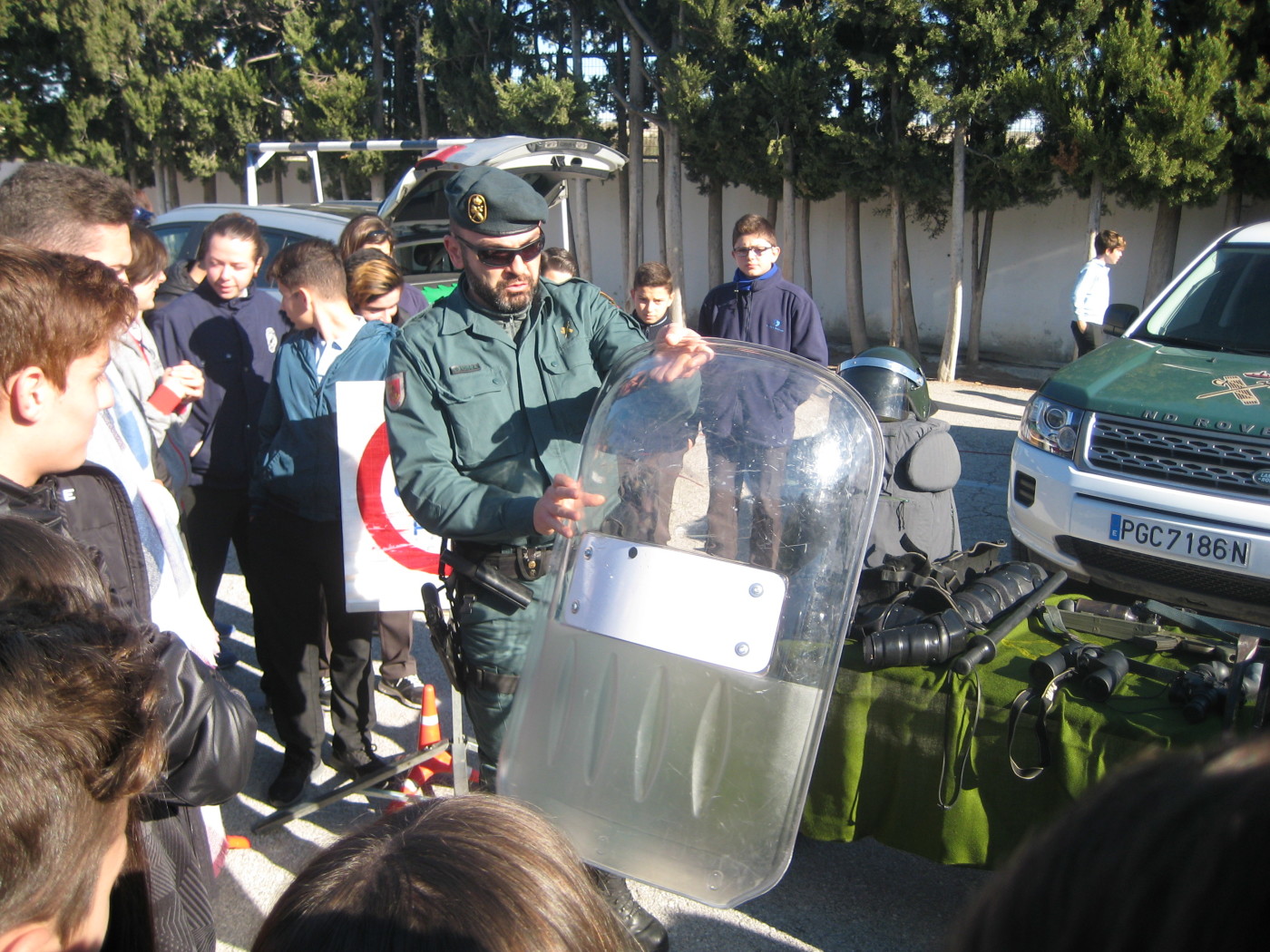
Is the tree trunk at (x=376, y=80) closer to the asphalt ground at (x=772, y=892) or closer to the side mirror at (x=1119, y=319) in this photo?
the side mirror at (x=1119, y=319)

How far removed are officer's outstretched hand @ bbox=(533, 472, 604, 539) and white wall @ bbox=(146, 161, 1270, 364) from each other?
10.0 m

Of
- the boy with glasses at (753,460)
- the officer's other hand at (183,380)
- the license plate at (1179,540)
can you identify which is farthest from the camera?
the license plate at (1179,540)

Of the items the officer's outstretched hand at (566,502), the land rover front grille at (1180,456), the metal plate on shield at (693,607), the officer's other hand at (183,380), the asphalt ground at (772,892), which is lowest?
the asphalt ground at (772,892)

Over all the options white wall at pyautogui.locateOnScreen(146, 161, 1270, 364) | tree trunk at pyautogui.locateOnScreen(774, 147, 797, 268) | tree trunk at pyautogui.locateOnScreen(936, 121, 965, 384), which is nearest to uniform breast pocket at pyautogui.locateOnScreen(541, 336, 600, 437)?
white wall at pyautogui.locateOnScreen(146, 161, 1270, 364)

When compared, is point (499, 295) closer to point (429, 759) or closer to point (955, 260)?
point (429, 759)

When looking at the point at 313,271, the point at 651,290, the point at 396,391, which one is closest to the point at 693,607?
the point at 396,391

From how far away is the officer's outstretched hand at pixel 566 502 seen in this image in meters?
1.70

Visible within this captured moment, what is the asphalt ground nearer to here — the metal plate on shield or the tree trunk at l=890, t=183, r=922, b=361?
the metal plate on shield

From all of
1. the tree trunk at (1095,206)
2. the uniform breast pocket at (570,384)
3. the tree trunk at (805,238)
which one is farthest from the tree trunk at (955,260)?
the uniform breast pocket at (570,384)

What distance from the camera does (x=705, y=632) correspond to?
1455mm

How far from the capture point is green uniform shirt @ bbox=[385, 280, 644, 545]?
2361 mm

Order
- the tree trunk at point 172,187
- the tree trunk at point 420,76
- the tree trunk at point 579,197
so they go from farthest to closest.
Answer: the tree trunk at point 172,187, the tree trunk at point 420,76, the tree trunk at point 579,197

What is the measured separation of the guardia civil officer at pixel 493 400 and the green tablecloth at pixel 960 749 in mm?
710

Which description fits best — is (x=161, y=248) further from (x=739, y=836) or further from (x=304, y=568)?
(x=739, y=836)
